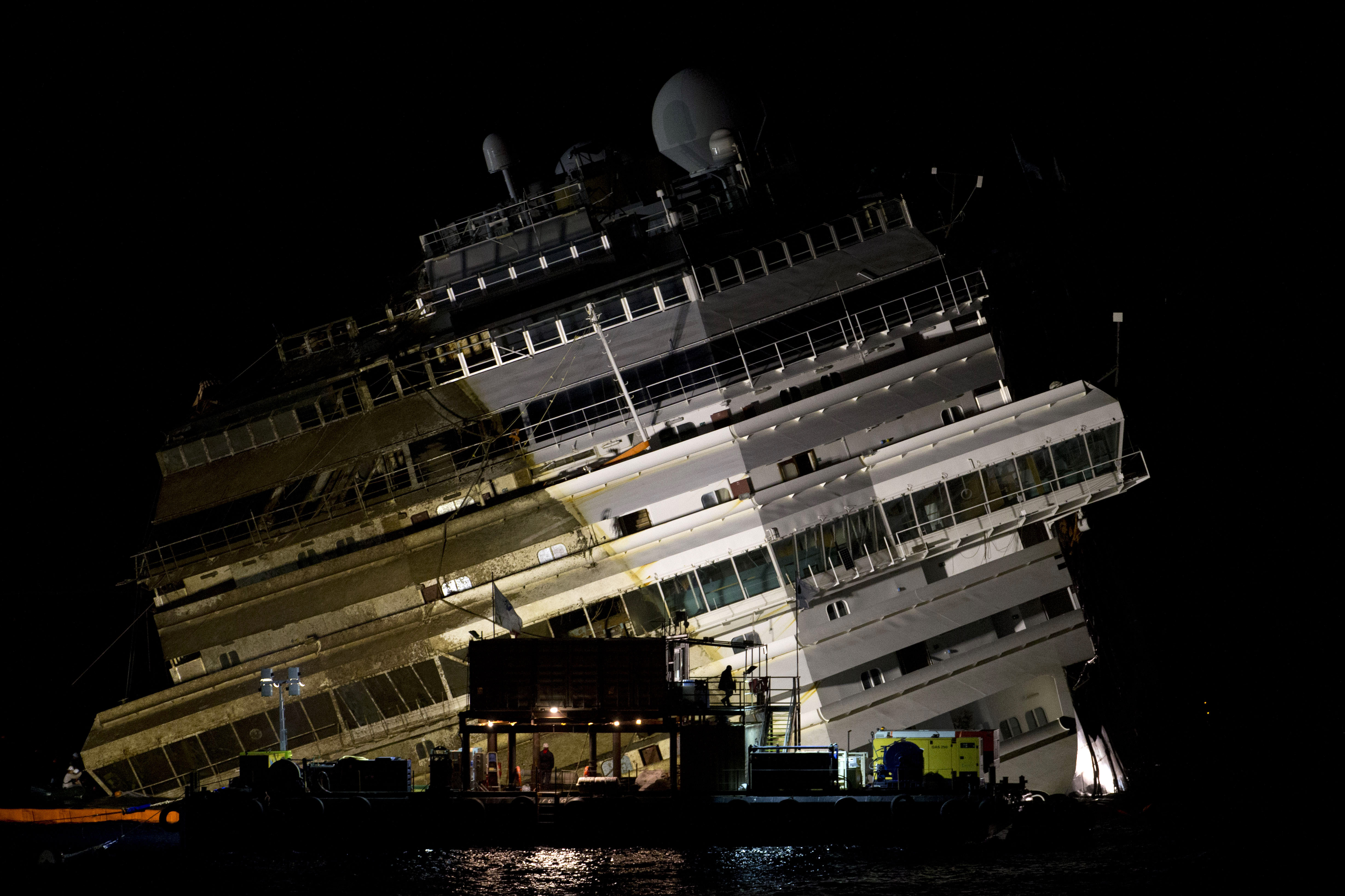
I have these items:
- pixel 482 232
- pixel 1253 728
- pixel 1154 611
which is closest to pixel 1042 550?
pixel 1154 611

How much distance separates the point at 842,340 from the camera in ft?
135

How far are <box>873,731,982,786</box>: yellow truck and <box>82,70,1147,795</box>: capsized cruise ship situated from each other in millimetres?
2856

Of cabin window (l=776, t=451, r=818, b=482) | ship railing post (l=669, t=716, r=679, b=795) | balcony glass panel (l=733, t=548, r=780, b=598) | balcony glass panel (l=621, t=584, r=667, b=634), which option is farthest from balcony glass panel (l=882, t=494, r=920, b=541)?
ship railing post (l=669, t=716, r=679, b=795)

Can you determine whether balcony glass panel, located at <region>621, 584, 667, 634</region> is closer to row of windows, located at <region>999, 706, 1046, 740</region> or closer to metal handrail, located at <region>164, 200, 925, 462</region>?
metal handrail, located at <region>164, 200, 925, 462</region>

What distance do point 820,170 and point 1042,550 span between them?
16.9 metres

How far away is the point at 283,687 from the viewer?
36688 mm

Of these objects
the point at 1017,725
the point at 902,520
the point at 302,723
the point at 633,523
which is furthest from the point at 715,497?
the point at 302,723

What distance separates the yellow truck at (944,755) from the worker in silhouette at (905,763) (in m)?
0.06

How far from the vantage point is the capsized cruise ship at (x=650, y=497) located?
37750 millimetres

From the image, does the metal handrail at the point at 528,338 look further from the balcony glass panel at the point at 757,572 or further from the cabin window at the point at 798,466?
the balcony glass panel at the point at 757,572

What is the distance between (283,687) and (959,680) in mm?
21625

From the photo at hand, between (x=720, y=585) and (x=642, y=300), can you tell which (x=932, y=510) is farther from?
(x=642, y=300)

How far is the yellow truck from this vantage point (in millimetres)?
34094

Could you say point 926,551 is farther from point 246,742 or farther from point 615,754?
point 246,742
